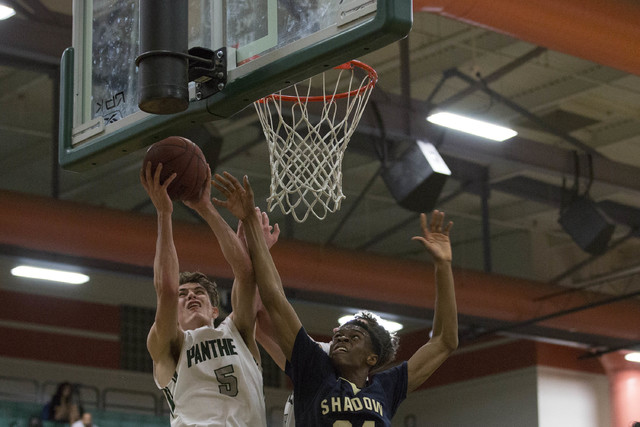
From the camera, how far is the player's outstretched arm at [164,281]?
4.39 m

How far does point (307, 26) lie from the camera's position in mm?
4043

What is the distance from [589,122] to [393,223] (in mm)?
4235

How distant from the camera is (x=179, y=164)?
4453 mm

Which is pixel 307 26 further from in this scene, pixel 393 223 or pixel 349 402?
pixel 393 223

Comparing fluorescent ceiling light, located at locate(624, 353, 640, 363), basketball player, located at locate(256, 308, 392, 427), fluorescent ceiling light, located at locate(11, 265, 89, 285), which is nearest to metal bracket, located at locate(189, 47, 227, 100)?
basketball player, located at locate(256, 308, 392, 427)

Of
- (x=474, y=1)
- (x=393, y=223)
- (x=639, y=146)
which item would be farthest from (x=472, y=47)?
(x=393, y=223)

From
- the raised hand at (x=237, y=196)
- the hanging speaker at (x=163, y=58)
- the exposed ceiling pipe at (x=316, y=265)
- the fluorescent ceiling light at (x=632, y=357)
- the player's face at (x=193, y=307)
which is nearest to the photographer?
the hanging speaker at (x=163, y=58)

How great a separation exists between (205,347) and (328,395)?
57cm

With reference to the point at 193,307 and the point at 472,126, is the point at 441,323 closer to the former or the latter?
the point at 193,307

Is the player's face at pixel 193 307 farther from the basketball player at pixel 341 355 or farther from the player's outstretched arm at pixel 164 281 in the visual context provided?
the basketball player at pixel 341 355

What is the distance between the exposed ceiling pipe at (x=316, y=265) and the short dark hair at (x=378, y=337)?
20.6 feet

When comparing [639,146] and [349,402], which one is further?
[639,146]

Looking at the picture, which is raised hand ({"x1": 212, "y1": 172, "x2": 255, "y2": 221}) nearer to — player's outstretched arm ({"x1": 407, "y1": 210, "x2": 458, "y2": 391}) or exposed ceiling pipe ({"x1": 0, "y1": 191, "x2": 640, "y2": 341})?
player's outstretched arm ({"x1": 407, "y1": 210, "x2": 458, "y2": 391})

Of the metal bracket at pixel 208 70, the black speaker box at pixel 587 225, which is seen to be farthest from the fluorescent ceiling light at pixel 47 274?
the metal bracket at pixel 208 70
